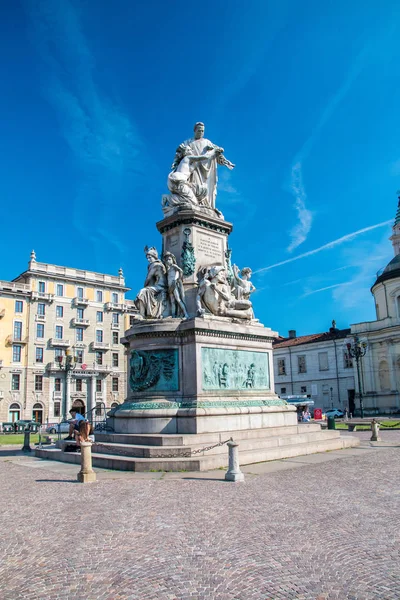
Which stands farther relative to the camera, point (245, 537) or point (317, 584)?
point (245, 537)

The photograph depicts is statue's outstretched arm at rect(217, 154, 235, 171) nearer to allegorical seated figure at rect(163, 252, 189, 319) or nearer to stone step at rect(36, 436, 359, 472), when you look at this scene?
allegorical seated figure at rect(163, 252, 189, 319)

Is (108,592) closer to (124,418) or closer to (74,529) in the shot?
(74,529)

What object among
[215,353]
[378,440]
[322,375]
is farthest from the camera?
[322,375]

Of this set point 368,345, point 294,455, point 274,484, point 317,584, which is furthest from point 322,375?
point 317,584

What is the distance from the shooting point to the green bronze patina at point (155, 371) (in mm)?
12977

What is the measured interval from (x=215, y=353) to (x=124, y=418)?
2.97 meters

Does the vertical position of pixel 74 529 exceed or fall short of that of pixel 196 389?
it falls short

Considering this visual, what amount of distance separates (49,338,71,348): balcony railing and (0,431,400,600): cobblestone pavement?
52023 mm

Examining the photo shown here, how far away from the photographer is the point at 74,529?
6.11m

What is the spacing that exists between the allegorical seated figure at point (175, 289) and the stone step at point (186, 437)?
361 cm

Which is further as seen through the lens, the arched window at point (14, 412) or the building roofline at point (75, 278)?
the building roofline at point (75, 278)

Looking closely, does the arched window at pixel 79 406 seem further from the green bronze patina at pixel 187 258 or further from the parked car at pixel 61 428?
the green bronze patina at pixel 187 258

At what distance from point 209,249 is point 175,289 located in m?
2.15

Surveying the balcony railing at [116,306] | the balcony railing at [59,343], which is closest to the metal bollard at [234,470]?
the balcony railing at [59,343]
